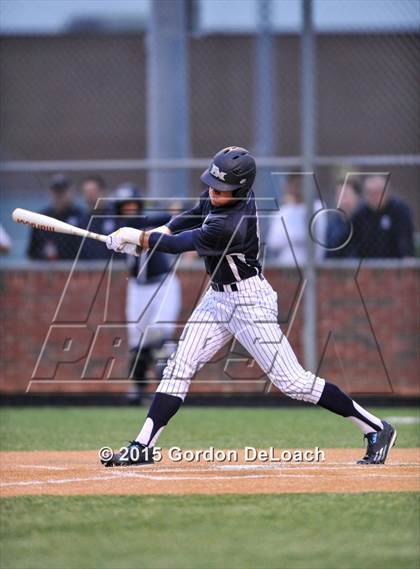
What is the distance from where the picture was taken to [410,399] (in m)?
13.4

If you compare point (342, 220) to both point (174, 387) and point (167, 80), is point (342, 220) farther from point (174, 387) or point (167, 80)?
point (174, 387)

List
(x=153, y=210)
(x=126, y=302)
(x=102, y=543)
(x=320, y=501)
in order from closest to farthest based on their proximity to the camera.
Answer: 1. (x=102, y=543)
2. (x=320, y=501)
3. (x=153, y=210)
4. (x=126, y=302)

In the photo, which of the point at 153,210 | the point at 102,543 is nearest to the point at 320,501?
the point at 102,543

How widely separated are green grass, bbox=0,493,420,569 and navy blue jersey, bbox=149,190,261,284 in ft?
4.99

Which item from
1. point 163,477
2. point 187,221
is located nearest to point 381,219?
point 187,221

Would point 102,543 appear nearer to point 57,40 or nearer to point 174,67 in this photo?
point 174,67

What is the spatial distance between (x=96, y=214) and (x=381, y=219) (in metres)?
3.01

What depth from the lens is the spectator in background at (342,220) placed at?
13211mm

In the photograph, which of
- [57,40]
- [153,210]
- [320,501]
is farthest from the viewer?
[57,40]

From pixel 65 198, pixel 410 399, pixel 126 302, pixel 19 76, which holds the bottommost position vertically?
pixel 410 399

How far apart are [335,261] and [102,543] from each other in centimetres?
814

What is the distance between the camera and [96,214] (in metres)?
13.2

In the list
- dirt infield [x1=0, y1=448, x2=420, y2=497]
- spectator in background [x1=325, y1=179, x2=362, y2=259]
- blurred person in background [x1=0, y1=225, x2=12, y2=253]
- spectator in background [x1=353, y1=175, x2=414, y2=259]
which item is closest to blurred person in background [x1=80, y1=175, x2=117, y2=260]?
blurred person in background [x1=0, y1=225, x2=12, y2=253]

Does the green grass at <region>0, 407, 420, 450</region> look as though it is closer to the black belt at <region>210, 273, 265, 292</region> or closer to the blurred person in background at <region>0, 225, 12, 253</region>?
the blurred person in background at <region>0, 225, 12, 253</region>
